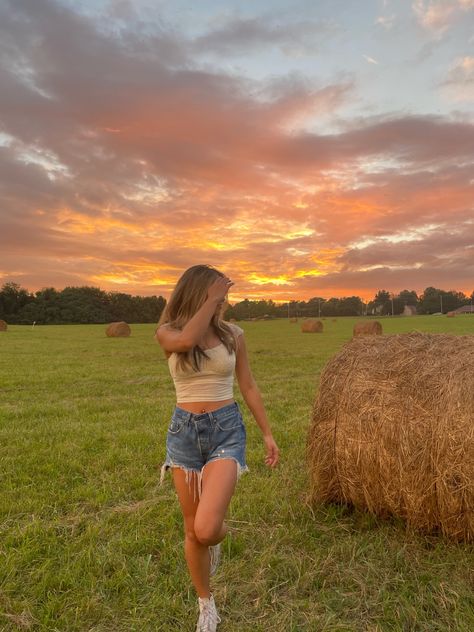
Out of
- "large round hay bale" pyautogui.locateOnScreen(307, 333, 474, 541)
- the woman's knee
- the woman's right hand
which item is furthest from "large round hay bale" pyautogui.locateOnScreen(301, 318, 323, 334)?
the woman's knee

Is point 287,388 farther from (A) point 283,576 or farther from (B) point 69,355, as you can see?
(B) point 69,355

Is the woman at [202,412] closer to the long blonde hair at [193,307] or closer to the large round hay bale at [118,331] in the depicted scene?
the long blonde hair at [193,307]

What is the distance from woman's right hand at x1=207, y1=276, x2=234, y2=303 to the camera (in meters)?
3.54

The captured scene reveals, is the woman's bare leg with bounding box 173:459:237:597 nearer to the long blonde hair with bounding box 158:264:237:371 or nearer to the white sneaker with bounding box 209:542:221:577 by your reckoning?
the white sneaker with bounding box 209:542:221:577

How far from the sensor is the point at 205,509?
333 cm

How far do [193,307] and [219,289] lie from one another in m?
0.24

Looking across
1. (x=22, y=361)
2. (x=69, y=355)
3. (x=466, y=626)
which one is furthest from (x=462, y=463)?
(x=69, y=355)

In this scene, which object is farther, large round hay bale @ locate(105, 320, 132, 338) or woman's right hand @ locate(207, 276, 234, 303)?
large round hay bale @ locate(105, 320, 132, 338)

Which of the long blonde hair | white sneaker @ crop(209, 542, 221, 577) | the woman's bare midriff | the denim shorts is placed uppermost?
the long blonde hair

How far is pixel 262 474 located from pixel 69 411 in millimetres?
5423

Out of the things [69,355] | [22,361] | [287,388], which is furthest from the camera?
[69,355]

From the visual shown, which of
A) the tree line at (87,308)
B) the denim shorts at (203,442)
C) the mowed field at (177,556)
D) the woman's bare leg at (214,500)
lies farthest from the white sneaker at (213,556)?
the tree line at (87,308)

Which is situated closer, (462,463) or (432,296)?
(462,463)

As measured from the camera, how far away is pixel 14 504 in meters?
5.54
